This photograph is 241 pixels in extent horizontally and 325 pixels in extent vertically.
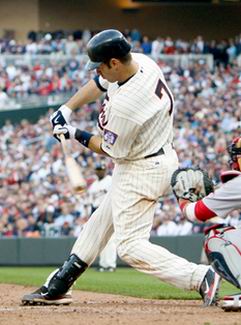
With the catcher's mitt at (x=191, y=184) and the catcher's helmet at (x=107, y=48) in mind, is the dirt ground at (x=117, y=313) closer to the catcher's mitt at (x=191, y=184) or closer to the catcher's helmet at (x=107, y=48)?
the catcher's mitt at (x=191, y=184)

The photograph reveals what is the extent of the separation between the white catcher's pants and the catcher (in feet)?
0.78

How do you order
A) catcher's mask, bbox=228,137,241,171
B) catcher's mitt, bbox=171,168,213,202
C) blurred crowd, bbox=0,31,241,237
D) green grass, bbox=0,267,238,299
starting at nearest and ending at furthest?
catcher's mitt, bbox=171,168,213,202
catcher's mask, bbox=228,137,241,171
green grass, bbox=0,267,238,299
blurred crowd, bbox=0,31,241,237

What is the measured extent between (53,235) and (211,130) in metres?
4.60

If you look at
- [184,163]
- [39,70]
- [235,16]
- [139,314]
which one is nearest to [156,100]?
[139,314]

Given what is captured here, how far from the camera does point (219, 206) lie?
24.2ft

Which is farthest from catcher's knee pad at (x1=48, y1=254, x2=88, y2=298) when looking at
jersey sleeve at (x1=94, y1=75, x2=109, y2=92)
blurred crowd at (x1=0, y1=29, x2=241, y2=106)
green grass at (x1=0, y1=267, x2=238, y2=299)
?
blurred crowd at (x1=0, y1=29, x2=241, y2=106)

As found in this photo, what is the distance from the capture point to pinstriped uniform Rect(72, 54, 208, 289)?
7.80 m

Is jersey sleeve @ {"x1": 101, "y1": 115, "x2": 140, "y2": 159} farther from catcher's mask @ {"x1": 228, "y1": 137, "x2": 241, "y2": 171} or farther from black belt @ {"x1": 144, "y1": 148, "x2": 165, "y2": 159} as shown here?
catcher's mask @ {"x1": 228, "y1": 137, "x2": 241, "y2": 171}

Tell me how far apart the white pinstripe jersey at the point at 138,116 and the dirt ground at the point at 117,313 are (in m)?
1.10

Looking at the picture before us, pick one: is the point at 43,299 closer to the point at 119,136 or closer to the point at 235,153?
the point at 119,136

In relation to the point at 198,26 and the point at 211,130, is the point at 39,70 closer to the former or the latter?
the point at 211,130

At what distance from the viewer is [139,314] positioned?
765cm

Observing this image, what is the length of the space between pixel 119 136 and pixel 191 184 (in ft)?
2.03

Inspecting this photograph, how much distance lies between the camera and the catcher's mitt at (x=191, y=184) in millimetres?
7547
